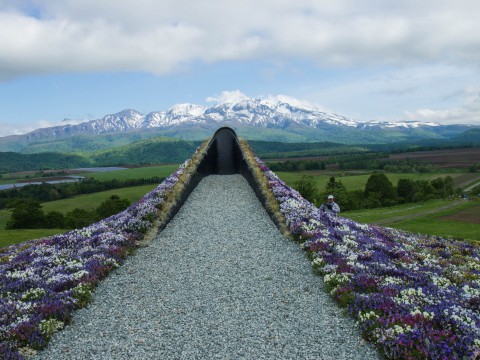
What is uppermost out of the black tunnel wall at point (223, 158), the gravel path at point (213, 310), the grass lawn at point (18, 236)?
the black tunnel wall at point (223, 158)

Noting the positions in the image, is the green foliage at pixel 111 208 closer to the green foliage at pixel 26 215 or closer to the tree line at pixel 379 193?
the green foliage at pixel 26 215

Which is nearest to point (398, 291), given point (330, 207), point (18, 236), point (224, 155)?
point (330, 207)

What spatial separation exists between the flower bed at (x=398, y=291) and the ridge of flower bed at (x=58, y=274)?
29.4 ft

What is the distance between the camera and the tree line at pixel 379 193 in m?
108

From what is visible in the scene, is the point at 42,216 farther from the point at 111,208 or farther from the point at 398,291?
the point at 398,291

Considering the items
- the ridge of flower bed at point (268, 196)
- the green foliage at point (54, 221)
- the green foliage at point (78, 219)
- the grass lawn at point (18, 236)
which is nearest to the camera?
the ridge of flower bed at point (268, 196)

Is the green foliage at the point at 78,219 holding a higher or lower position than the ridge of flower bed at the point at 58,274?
lower

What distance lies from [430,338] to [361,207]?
107 meters

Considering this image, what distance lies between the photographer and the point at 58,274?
1430 cm

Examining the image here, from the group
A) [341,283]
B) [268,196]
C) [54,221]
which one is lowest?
[54,221]

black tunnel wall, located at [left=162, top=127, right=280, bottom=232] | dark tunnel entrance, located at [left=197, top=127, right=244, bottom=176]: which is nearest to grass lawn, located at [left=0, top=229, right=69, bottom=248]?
black tunnel wall, located at [left=162, top=127, right=280, bottom=232]

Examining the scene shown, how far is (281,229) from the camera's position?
20734 millimetres

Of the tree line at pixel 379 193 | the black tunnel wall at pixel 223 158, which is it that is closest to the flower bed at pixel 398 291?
the black tunnel wall at pixel 223 158

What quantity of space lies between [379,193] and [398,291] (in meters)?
114
